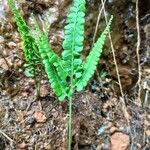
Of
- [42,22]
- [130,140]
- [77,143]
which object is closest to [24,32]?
[42,22]

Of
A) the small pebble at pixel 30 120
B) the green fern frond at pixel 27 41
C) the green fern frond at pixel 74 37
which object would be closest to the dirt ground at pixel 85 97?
the small pebble at pixel 30 120

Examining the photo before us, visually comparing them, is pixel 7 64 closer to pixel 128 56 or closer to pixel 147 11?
pixel 128 56

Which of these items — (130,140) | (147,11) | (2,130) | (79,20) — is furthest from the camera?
(147,11)

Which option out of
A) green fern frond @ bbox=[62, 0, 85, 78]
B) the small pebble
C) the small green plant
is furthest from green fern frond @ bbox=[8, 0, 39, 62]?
the small pebble

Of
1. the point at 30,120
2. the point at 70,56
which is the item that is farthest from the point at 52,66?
the point at 30,120

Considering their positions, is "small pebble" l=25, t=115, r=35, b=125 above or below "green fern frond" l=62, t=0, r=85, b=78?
below

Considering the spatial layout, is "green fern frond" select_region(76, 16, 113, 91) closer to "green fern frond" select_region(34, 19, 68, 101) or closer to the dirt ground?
"green fern frond" select_region(34, 19, 68, 101)
